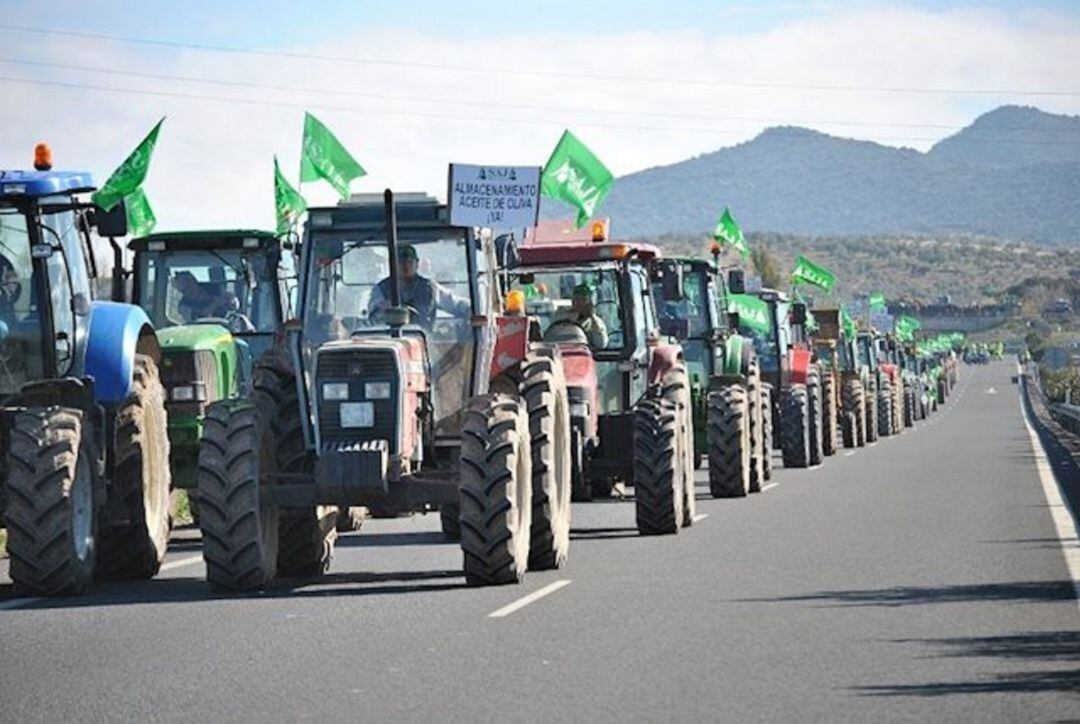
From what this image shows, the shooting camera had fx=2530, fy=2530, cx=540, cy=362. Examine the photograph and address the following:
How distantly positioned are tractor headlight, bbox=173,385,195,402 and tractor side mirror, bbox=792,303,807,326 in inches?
752

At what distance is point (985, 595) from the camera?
16.4 m

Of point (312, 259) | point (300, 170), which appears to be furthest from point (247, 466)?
point (300, 170)

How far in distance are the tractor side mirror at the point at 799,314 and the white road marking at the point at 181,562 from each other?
20561 millimetres

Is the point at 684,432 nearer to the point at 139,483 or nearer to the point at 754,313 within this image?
the point at 139,483

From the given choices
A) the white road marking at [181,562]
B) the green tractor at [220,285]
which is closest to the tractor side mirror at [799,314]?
the green tractor at [220,285]

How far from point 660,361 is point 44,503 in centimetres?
950

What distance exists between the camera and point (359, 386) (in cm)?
1725

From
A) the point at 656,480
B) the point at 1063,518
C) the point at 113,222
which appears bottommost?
the point at 1063,518

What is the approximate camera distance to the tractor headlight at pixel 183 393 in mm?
22562

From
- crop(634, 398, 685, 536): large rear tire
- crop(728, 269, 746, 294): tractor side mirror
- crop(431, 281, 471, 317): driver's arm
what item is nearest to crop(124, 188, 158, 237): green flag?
crop(728, 269, 746, 294): tractor side mirror

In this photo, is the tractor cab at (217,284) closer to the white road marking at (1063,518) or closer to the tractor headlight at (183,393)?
the tractor headlight at (183,393)

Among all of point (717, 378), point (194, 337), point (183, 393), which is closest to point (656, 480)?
point (183, 393)

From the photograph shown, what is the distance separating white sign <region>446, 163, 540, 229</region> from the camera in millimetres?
18094

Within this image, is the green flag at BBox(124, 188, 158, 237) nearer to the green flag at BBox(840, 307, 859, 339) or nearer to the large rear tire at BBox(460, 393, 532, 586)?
the large rear tire at BBox(460, 393, 532, 586)
